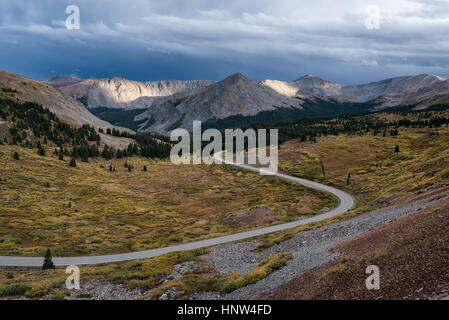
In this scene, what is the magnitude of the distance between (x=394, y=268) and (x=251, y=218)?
43.2m

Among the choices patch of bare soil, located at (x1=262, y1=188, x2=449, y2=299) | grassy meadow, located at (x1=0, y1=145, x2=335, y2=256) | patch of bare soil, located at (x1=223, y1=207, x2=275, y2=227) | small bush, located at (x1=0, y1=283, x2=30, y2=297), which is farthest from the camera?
patch of bare soil, located at (x1=223, y1=207, x2=275, y2=227)

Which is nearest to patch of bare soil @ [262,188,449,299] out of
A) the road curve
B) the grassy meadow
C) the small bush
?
the small bush

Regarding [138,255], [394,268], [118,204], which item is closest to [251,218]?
[138,255]

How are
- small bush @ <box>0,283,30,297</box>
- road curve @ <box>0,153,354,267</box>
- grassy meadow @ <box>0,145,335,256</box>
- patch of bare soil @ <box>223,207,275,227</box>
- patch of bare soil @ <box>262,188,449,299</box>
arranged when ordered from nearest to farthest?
patch of bare soil @ <box>262,188,449,299</box> → small bush @ <box>0,283,30,297</box> → road curve @ <box>0,153,354,267</box> → grassy meadow @ <box>0,145,335,256</box> → patch of bare soil @ <box>223,207,275,227</box>

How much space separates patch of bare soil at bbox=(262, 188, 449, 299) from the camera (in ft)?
44.5

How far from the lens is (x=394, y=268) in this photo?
611 inches

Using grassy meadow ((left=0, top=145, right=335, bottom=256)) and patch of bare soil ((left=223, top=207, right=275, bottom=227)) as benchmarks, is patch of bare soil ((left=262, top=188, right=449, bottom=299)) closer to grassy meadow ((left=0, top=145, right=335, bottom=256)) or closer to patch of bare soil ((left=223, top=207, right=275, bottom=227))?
grassy meadow ((left=0, top=145, right=335, bottom=256))

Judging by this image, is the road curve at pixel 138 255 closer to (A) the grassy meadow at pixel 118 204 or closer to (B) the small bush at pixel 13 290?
(A) the grassy meadow at pixel 118 204

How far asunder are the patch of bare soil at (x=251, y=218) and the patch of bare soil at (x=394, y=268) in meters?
34.0

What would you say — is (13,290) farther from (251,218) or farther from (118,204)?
(118,204)

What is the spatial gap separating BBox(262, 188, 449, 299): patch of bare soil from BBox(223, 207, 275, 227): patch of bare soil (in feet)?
112

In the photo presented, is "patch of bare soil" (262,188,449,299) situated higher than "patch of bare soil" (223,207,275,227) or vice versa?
"patch of bare soil" (262,188,449,299)

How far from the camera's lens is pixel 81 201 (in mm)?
76812
